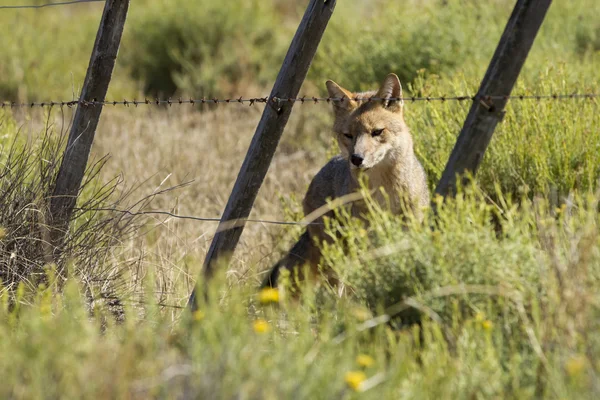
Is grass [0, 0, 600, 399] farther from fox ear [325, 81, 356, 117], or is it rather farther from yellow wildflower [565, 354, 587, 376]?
fox ear [325, 81, 356, 117]

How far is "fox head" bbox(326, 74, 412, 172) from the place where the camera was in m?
5.31

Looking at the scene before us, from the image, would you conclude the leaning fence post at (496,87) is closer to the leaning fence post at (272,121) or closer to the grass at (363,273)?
the grass at (363,273)

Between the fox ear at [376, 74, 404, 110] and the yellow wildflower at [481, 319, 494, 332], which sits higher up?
the fox ear at [376, 74, 404, 110]

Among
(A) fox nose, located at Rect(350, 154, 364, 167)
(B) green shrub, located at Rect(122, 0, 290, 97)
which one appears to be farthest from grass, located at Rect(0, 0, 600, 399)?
(B) green shrub, located at Rect(122, 0, 290, 97)

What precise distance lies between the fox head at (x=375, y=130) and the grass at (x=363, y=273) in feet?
1.66

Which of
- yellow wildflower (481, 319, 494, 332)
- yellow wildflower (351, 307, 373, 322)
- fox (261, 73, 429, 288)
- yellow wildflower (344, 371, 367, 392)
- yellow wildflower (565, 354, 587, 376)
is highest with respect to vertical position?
fox (261, 73, 429, 288)

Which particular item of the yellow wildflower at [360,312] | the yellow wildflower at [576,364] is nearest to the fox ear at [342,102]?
the yellow wildflower at [360,312]

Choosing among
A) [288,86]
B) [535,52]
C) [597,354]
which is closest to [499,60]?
[288,86]

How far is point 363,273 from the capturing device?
3572 millimetres

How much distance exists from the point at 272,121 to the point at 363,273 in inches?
46.2

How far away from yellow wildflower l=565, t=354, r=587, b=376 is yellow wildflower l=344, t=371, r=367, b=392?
627mm

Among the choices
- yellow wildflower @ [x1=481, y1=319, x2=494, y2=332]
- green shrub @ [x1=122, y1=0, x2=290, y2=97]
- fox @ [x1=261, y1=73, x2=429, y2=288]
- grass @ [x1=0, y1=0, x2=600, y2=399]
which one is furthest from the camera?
green shrub @ [x1=122, y1=0, x2=290, y2=97]

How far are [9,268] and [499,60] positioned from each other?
2636 mm

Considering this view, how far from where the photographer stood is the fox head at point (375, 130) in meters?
5.31
